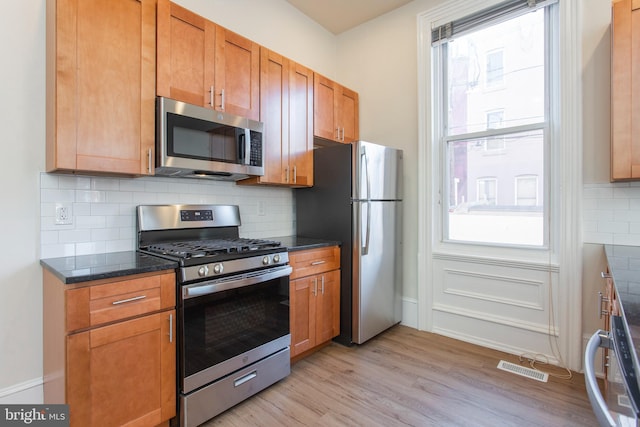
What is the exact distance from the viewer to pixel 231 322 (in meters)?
1.90

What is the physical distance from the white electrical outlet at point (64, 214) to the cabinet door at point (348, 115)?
7.68 ft

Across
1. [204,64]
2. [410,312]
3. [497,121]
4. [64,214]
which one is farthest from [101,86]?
[410,312]

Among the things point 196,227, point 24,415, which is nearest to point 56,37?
point 196,227

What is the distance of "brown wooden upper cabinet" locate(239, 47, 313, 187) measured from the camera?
255 cm

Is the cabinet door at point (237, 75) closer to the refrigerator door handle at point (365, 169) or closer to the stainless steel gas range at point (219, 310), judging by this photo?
the stainless steel gas range at point (219, 310)

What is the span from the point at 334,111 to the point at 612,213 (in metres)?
2.35

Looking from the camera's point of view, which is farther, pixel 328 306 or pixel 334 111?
pixel 334 111

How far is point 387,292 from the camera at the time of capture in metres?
3.00

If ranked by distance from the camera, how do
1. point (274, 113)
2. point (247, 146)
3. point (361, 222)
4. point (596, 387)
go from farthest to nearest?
point (361, 222)
point (274, 113)
point (247, 146)
point (596, 387)

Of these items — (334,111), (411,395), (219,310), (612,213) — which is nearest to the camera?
(219,310)

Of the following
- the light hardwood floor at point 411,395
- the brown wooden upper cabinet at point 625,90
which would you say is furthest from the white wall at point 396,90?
the brown wooden upper cabinet at point 625,90

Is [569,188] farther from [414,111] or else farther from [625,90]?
[414,111]

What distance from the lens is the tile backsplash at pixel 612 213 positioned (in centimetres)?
214

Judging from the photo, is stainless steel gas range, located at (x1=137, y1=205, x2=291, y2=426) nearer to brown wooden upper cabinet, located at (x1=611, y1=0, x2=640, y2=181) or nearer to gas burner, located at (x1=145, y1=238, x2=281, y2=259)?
gas burner, located at (x1=145, y1=238, x2=281, y2=259)
